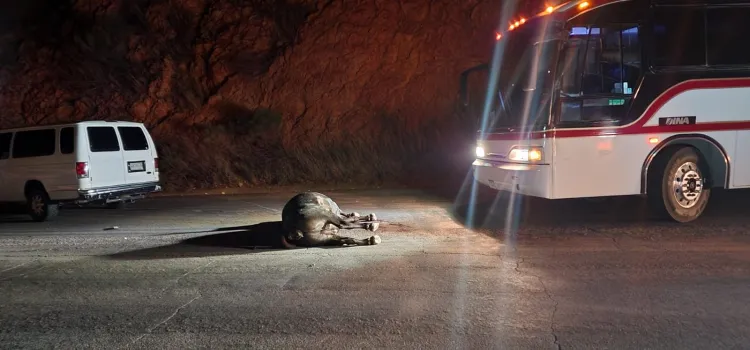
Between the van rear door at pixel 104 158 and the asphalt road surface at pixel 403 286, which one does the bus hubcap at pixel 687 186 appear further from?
the van rear door at pixel 104 158

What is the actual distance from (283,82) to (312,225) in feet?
47.3

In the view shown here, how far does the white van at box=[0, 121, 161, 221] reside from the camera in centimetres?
1185

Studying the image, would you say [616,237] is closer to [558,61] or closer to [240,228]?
[558,61]

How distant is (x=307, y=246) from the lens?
28.2 ft

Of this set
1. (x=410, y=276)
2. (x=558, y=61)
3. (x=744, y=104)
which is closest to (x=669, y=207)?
(x=744, y=104)

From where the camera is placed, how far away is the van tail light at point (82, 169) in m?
11.8

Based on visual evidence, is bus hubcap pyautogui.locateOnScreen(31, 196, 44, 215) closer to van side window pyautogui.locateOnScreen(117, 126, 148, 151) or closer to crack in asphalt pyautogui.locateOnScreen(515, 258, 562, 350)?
van side window pyautogui.locateOnScreen(117, 126, 148, 151)

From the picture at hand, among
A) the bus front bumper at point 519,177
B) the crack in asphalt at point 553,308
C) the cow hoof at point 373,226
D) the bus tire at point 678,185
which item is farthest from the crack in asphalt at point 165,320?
the bus tire at point 678,185

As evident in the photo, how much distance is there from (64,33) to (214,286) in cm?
2337

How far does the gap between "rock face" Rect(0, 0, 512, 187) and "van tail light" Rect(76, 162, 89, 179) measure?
27.1 feet

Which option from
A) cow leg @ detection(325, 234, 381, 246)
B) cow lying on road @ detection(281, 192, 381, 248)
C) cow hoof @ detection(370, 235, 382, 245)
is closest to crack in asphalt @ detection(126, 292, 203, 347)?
cow lying on road @ detection(281, 192, 381, 248)

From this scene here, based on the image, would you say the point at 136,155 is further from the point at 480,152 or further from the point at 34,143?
the point at 480,152

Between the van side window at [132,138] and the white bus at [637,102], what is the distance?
8.46m

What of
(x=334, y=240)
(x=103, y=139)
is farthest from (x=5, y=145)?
(x=334, y=240)
